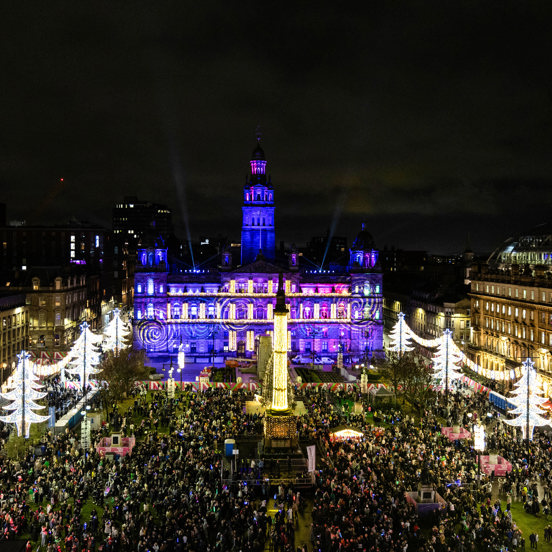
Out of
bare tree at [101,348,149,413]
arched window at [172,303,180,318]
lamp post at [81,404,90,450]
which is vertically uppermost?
arched window at [172,303,180,318]

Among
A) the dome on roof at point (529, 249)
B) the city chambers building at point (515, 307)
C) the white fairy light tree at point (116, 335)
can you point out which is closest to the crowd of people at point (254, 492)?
the white fairy light tree at point (116, 335)

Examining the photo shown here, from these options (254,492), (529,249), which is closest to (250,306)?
(529,249)

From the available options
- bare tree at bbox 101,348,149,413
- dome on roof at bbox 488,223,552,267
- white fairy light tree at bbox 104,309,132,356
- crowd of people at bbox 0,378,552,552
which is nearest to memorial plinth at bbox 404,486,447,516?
crowd of people at bbox 0,378,552,552

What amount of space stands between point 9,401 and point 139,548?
30078 millimetres

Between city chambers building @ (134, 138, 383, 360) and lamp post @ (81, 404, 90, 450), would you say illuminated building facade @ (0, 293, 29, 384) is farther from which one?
lamp post @ (81, 404, 90, 450)

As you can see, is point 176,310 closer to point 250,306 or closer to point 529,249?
point 250,306

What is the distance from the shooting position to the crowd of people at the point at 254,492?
29359mm

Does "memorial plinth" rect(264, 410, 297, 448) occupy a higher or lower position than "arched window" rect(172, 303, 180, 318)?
lower

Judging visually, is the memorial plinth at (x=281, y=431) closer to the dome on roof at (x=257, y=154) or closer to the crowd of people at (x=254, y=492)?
the crowd of people at (x=254, y=492)

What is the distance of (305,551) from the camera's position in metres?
28.3

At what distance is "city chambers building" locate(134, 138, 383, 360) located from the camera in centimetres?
9669

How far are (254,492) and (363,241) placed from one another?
68.7 m

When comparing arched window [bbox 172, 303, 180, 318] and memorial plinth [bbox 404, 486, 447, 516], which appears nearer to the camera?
memorial plinth [bbox 404, 486, 447, 516]

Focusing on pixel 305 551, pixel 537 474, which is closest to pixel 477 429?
pixel 537 474
